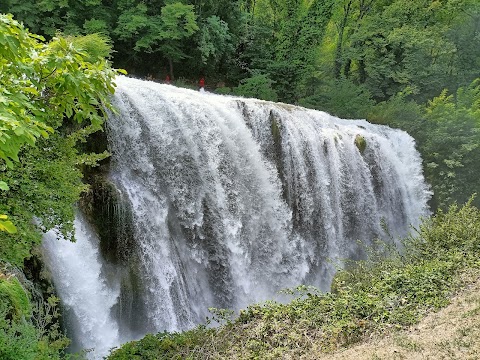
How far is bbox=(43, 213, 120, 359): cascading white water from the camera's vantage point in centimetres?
595

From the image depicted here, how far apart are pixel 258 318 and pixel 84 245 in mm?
3147

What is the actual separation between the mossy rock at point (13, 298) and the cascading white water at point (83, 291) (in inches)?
69.2

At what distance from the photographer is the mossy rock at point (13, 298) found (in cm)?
371

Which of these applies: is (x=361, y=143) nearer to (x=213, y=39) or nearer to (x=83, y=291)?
(x=213, y=39)

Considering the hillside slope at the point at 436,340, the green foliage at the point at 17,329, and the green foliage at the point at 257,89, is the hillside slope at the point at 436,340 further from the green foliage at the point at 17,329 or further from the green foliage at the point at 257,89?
the green foliage at the point at 257,89

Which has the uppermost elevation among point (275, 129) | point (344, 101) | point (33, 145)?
point (344, 101)

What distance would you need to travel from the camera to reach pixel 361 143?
13531mm

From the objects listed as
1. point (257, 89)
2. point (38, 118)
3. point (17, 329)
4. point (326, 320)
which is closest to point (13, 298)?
point (17, 329)

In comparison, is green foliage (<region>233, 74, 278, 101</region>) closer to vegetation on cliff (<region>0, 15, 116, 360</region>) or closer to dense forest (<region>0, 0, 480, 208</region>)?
dense forest (<region>0, 0, 480, 208</region>)

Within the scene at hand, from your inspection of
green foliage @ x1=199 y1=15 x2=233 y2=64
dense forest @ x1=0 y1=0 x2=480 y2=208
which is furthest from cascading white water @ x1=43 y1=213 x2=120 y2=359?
green foliage @ x1=199 y1=15 x2=233 y2=64

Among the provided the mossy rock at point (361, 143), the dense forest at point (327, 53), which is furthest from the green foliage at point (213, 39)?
the mossy rock at point (361, 143)

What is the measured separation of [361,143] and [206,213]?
23.3 ft

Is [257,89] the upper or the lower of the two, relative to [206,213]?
upper

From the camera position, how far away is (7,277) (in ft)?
13.5
